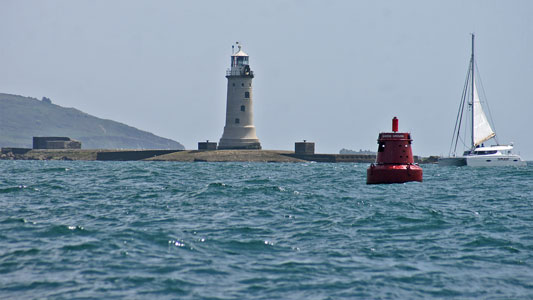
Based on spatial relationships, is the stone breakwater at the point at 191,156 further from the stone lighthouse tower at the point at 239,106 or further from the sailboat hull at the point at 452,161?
the sailboat hull at the point at 452,161

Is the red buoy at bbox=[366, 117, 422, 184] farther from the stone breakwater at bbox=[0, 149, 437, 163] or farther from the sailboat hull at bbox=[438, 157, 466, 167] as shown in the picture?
the stone breakwater at bbox=[0, 149, 437, 163]

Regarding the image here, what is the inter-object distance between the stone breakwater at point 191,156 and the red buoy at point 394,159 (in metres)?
62.2

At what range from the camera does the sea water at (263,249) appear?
12359 mm

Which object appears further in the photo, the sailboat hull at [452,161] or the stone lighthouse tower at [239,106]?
the stone lighthouse tower at [239,106]

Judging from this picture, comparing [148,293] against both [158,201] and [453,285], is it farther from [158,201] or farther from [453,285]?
[158,201]

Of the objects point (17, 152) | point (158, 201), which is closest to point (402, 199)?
point (158, 201)

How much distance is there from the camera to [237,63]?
10250 cm

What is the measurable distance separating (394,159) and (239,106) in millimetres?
65699

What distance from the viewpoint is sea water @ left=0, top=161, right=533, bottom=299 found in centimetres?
1236

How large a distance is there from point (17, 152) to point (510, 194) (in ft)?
344

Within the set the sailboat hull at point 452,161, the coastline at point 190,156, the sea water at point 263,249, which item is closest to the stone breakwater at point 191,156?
the coastline at point 190,156

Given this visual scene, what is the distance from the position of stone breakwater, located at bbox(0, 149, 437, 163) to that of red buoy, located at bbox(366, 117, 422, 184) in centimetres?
6220

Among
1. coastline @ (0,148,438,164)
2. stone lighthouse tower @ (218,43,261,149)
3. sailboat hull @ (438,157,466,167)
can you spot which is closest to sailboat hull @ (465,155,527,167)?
sailboat hull @ (438,157,466,167)

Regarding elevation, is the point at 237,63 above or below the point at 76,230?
above
